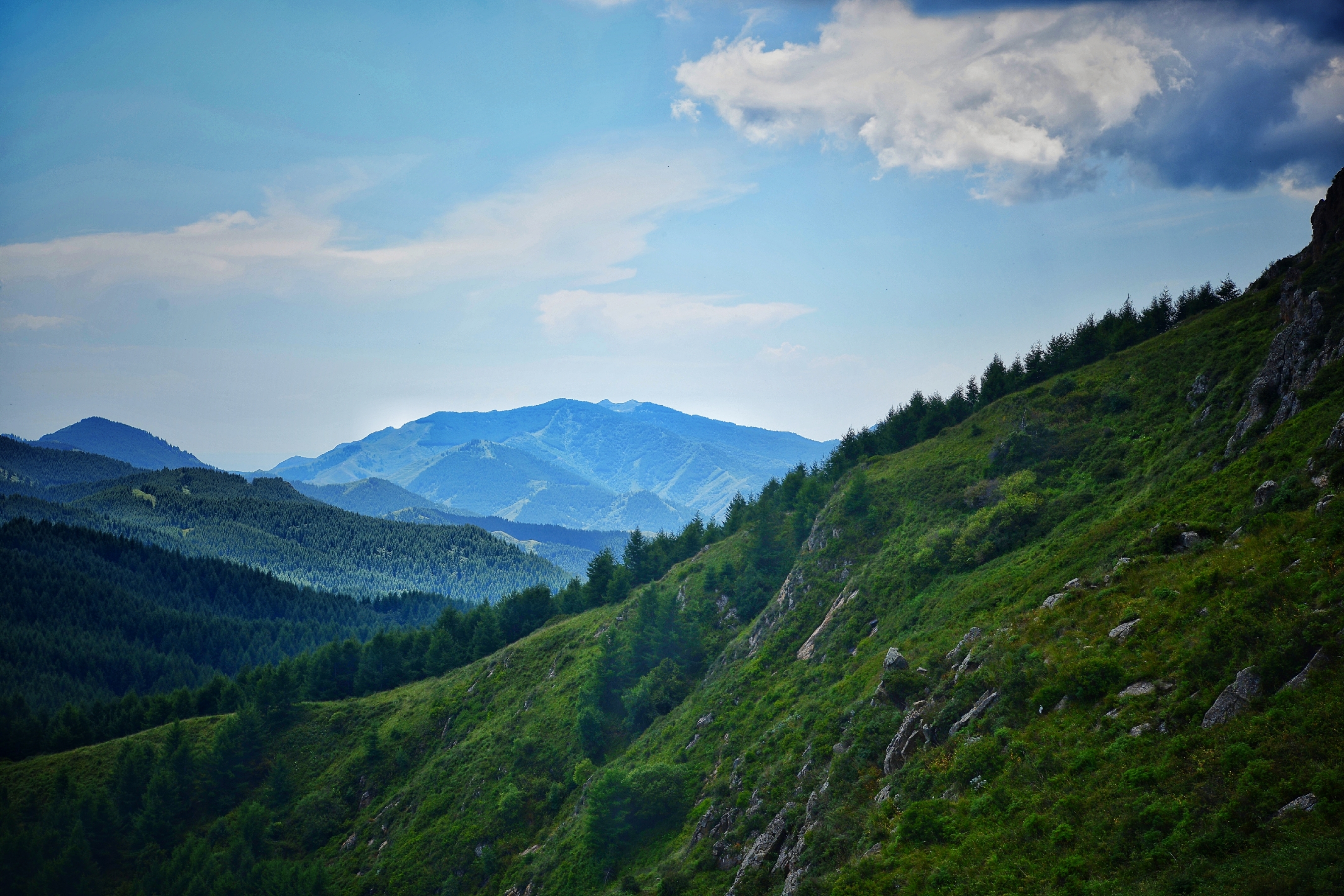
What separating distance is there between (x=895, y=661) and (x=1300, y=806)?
2554cm

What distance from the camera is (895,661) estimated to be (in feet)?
137

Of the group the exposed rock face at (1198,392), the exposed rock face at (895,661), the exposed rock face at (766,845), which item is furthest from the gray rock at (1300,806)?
the exposed rock face at (1198,392)

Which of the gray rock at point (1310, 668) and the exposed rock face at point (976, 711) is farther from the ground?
the gray rock at point (1310, 668)

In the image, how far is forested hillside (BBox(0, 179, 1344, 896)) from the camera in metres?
21.4

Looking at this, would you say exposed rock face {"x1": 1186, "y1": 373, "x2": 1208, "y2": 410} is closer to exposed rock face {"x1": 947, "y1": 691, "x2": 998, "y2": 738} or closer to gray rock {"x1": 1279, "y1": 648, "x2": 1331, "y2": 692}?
exposed rock face {"x1": 947, "y1": 691, "x2": 998, "y2": 738}

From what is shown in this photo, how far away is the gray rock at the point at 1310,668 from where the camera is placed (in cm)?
1981

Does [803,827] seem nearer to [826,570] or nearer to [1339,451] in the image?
[1339,451]

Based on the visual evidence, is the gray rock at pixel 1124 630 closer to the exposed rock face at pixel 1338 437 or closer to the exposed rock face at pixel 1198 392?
the exposed rock face at pixel 1338 437

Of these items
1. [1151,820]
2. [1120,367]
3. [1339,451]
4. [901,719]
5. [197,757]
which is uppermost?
[1120,367]

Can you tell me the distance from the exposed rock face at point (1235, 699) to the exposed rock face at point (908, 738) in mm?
13614

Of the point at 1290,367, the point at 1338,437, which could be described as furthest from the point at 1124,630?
the point at 1290,367

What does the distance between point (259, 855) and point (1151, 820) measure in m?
109

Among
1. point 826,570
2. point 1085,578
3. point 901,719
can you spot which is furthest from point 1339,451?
point 826,570

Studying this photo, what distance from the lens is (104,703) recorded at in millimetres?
132250
